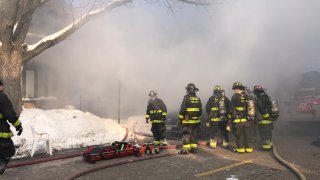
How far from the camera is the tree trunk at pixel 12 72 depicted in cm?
956

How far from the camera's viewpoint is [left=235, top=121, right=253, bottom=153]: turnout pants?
8609 millimetres

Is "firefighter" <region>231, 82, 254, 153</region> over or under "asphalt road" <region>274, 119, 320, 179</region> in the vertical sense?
over

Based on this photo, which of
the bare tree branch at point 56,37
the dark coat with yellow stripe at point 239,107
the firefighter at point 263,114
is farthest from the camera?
the bare tree branch at point 56,37

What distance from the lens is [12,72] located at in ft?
31.8

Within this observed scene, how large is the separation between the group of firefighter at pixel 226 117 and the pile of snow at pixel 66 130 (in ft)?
5.40

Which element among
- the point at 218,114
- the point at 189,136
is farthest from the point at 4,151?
the point at 218,114

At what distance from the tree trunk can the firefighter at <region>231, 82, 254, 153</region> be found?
227 inches

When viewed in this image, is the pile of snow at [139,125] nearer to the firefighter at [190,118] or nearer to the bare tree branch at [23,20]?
the firefighter at [190,118]

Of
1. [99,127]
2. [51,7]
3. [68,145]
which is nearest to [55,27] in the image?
[51,7]

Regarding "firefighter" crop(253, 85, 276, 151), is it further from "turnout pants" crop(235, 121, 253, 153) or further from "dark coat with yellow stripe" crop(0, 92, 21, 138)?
"dark coat with yellow stripe" crop(0, 92, 21, 138)

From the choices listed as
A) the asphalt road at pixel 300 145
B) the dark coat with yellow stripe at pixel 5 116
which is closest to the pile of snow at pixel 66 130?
the dark coat with yellow stripe at pixel 5 116

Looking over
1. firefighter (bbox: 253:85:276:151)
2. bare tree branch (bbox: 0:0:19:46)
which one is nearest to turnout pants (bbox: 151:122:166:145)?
firefighter (bbox: 253:85:276:151)

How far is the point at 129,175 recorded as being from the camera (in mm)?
6363

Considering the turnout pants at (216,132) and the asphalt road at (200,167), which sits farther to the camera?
the turnout pants at (216,132)
